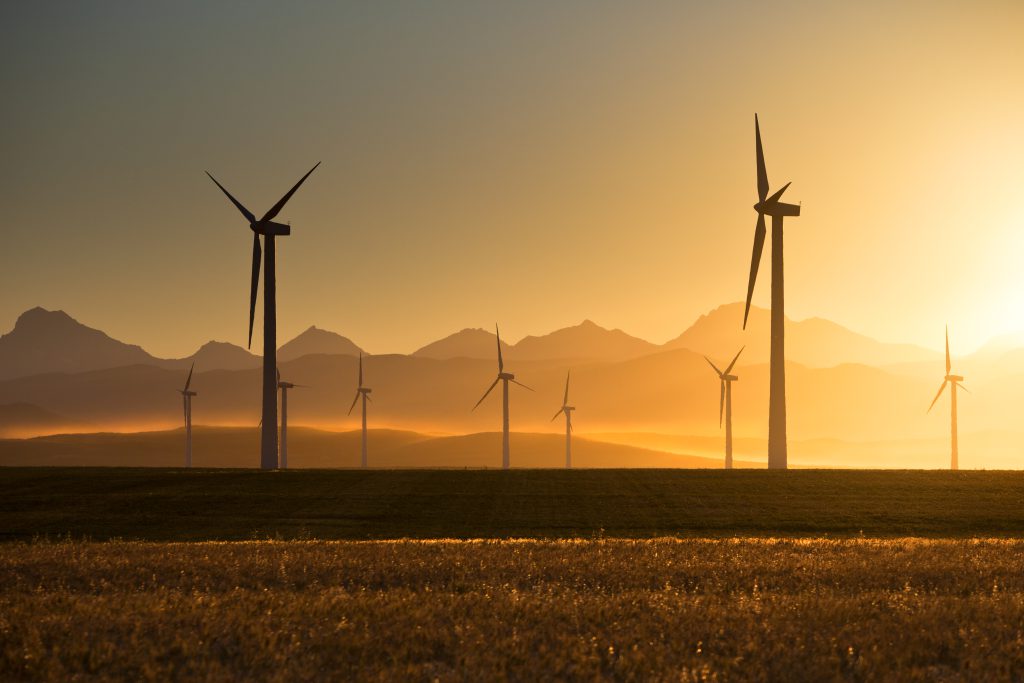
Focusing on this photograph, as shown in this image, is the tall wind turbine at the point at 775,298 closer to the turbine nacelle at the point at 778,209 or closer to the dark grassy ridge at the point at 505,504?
the turbine nacelle at the point at 778,209

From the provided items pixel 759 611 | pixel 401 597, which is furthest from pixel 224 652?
pixel 759 611

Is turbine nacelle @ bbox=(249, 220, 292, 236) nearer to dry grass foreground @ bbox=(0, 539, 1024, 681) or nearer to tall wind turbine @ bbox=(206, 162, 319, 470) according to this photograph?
tall wind turbine @ bbox=(206, 162, 319, 470)

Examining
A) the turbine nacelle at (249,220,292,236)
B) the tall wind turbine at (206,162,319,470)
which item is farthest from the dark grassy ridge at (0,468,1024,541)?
the turbine nacelle at (249,220,292,236)

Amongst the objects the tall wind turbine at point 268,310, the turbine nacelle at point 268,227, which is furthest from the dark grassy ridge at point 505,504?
the turbine nacelle at point 268,227

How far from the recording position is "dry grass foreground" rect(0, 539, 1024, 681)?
13828 mm

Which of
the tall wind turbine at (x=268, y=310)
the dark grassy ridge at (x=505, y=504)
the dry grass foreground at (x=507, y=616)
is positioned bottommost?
the dark grassy ridge at (x=505, y=504)

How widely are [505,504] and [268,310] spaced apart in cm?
3493

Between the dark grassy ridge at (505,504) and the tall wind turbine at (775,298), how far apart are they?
26.6 ft

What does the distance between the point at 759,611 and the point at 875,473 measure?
4838 cm

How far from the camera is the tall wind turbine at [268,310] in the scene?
73250mm

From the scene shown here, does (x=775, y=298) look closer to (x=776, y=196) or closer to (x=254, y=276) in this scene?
(x=776, y=196)

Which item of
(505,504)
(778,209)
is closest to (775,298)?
(778,209)

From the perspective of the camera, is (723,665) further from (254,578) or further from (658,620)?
(254,578)

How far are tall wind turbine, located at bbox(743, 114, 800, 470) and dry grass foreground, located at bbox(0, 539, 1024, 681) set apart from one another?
45.6 meters
